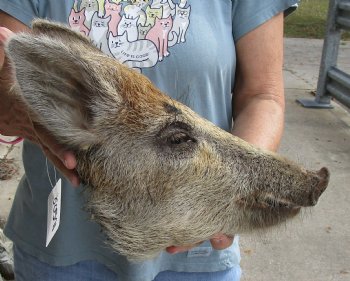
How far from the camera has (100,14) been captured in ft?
7.16

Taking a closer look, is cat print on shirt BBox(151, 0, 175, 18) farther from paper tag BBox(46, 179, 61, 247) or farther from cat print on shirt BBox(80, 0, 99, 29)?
paper tag BBox(46, 179, 61, 247)

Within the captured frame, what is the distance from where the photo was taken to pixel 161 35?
222 centimetres

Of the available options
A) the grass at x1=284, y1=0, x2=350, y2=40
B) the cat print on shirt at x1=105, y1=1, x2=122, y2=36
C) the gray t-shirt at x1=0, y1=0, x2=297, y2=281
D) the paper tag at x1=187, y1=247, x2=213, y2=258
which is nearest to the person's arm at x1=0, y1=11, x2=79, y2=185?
the gray t-shirt at x1=0, y1=0, x2=297, y2=281

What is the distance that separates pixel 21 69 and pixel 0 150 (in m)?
4.85

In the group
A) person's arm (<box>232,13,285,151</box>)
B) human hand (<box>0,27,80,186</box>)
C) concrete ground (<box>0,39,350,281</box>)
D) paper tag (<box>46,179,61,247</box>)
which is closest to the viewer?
human hand (<box>0,27,80,186</box>)

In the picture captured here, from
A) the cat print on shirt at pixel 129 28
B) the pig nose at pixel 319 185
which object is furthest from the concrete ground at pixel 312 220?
the cat print on shirt at pixel 129 28

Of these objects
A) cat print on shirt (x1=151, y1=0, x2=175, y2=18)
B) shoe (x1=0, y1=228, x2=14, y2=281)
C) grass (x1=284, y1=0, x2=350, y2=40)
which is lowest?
grass (x1=284, y1=0, x2=350, y2=40)

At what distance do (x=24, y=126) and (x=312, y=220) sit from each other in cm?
378

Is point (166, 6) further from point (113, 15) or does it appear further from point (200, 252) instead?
point (200, 252)

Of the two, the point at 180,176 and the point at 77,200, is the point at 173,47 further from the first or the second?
the point at 77,200

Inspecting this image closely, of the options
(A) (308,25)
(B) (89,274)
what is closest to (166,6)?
(B) (89,274)

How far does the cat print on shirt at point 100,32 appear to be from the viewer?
2.19 meters

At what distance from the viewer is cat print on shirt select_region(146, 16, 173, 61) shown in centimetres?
221

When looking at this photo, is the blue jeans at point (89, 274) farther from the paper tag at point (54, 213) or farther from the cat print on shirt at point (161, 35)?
the cat print on shirt at point (161, 35)
